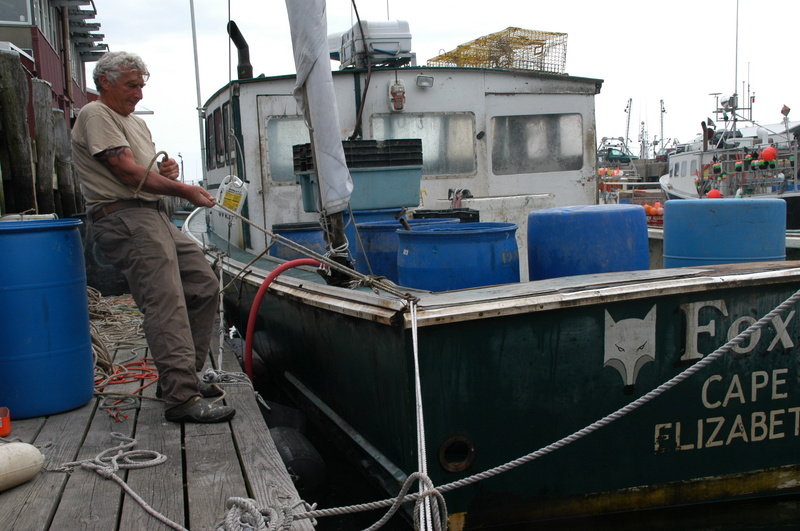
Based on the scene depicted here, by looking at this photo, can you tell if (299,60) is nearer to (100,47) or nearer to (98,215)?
(98,215)

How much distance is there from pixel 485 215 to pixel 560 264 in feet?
6.45

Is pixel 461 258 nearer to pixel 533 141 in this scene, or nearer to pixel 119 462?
pixel 119 462

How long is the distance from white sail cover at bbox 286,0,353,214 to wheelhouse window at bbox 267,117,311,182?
2.43 metres

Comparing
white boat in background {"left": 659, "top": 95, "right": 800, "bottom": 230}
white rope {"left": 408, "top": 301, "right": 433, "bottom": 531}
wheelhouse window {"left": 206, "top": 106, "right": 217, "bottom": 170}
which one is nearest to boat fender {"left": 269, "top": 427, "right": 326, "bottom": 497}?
white rope {"left": 408, "top": 301, "right": 433, "bottom": 531}

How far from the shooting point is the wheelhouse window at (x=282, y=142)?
21.3ft

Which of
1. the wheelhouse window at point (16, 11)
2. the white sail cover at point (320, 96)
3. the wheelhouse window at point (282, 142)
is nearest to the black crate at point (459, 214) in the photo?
the white sail cover at point (320, 96)

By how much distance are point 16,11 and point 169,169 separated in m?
18.7

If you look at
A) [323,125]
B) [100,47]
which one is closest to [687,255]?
[323,125]

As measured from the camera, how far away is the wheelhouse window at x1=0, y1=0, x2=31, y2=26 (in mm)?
18812

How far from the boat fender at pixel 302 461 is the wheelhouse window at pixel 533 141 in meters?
3.72

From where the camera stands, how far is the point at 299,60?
3990mm

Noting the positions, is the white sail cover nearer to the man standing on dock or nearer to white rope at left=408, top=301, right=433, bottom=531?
the man standing on dock

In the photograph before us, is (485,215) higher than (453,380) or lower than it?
higher

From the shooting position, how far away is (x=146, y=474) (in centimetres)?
281
